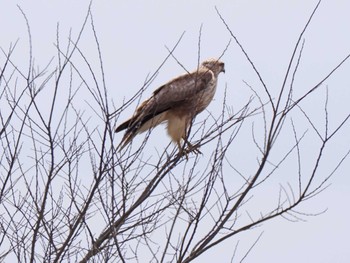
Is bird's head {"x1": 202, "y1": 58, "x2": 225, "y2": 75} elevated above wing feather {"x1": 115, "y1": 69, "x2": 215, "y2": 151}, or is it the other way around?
bird's head {"x1": 202, "y1": 58, "x2": 225, "y2": 75}

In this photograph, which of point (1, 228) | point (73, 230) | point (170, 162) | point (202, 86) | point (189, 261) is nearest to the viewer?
point (189, 261)

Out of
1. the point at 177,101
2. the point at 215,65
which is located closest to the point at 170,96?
the point at 177,101

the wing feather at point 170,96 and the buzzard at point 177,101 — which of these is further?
the buzzard at point 177,101

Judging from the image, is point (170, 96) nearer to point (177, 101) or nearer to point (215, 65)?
point (177, 101)

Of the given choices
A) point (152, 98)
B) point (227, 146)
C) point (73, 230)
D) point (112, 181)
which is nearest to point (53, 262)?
point (73, 230)

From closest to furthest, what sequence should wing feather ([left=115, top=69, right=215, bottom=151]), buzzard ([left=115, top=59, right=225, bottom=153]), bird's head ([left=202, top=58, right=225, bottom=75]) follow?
wing feather ([left=115, top=69, right=215, bottom=151]) < buzzard ([left=115, top=59, right=225, bottom=153]) < bird's head ([left=202, top=58, right=225, bottom=75])

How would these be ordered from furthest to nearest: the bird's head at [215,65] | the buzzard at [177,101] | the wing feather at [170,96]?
→ 1. the bird's head at [215,65]
2. the buzzard at [177,101]
3. the wing feather at [170,96]

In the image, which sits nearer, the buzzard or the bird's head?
the buzzard

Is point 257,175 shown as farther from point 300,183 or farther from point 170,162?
point 170,162

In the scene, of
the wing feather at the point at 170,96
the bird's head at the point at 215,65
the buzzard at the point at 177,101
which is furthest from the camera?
the bird's head at the point at 215,65

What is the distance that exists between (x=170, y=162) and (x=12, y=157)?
1.23 metres

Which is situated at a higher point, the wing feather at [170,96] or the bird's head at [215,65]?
the bird's head at [215,65]

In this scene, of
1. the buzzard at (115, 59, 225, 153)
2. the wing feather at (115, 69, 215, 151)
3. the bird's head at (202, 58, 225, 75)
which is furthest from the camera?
the bird's head at (202, 58, 225, 75)

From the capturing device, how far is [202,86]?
9.20m
